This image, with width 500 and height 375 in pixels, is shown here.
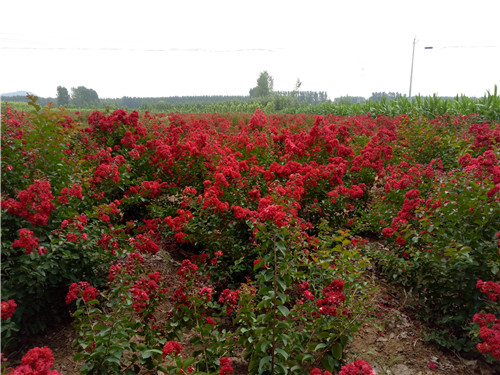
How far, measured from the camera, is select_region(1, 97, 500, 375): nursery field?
2.07 m

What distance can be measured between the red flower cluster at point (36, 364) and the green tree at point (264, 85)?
72656 mm

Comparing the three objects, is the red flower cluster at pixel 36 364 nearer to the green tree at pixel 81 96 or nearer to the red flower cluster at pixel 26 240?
the red flower cluster at pixel 26 240

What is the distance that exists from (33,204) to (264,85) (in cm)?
7499

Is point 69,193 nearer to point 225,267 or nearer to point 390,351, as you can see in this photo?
point 225,267

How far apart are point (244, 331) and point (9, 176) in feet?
8.89

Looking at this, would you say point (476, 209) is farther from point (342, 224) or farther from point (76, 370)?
point (76, 370)

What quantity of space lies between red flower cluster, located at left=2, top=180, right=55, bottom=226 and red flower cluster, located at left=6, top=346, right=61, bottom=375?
1425mm

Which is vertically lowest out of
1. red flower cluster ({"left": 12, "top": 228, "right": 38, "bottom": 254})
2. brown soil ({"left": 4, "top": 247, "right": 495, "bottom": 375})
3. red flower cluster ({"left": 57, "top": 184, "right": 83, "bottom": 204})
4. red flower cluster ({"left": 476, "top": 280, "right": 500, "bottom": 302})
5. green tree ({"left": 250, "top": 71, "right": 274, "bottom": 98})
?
brown soil ({"left": 4, "top": 247, "right": 495, "bottom": 375})

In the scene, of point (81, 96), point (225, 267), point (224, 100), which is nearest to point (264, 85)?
point (224, 100)

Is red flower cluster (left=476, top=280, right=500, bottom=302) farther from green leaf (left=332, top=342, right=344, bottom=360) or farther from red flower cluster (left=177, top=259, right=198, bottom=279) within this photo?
red flower cluster (left=177, top=259, right=198, bottom=279)

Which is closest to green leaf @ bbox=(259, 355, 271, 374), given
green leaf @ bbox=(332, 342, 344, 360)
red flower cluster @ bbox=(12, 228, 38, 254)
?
green leaf @ bbox=(332, 342, 344, 360)

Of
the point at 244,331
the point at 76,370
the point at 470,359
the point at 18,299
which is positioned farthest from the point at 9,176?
the point at 470,359

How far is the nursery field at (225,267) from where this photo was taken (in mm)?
2070

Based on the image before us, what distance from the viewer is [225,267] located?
141 inches
